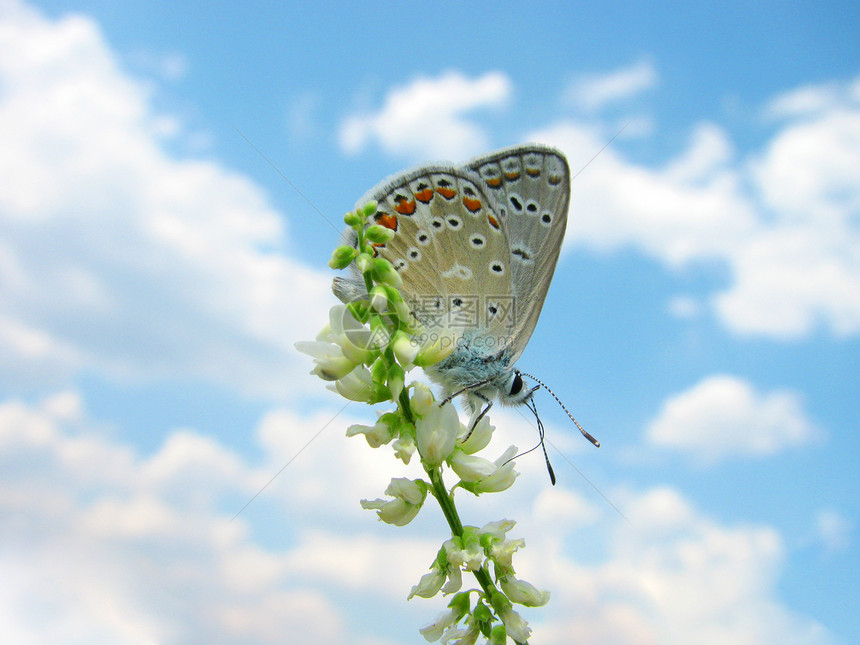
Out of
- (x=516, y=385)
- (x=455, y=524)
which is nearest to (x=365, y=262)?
(x=455, y=524)

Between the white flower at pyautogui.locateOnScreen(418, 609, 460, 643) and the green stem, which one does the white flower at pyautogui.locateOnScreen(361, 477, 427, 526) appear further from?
the white flower at pyautogui.locateOnScreen(418, 609, 460, 643)

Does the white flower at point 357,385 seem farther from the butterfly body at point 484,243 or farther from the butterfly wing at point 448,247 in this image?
the butterfly wing at point 448,247

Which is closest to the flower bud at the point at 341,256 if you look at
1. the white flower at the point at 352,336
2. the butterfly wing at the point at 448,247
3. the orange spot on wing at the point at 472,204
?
the white flower at the point at 352,336

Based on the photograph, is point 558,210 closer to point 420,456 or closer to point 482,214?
point 482,214

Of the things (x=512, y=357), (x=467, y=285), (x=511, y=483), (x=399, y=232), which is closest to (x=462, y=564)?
(x=511, y=483)

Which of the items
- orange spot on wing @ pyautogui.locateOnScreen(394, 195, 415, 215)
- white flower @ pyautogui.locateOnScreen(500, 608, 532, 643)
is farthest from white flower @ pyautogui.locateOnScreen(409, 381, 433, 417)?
orange spot on wing @ pyautogui.locateOnScreen(394, 195, 415, 215)

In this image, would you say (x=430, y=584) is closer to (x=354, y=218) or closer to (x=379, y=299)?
(x=379, y=299)
